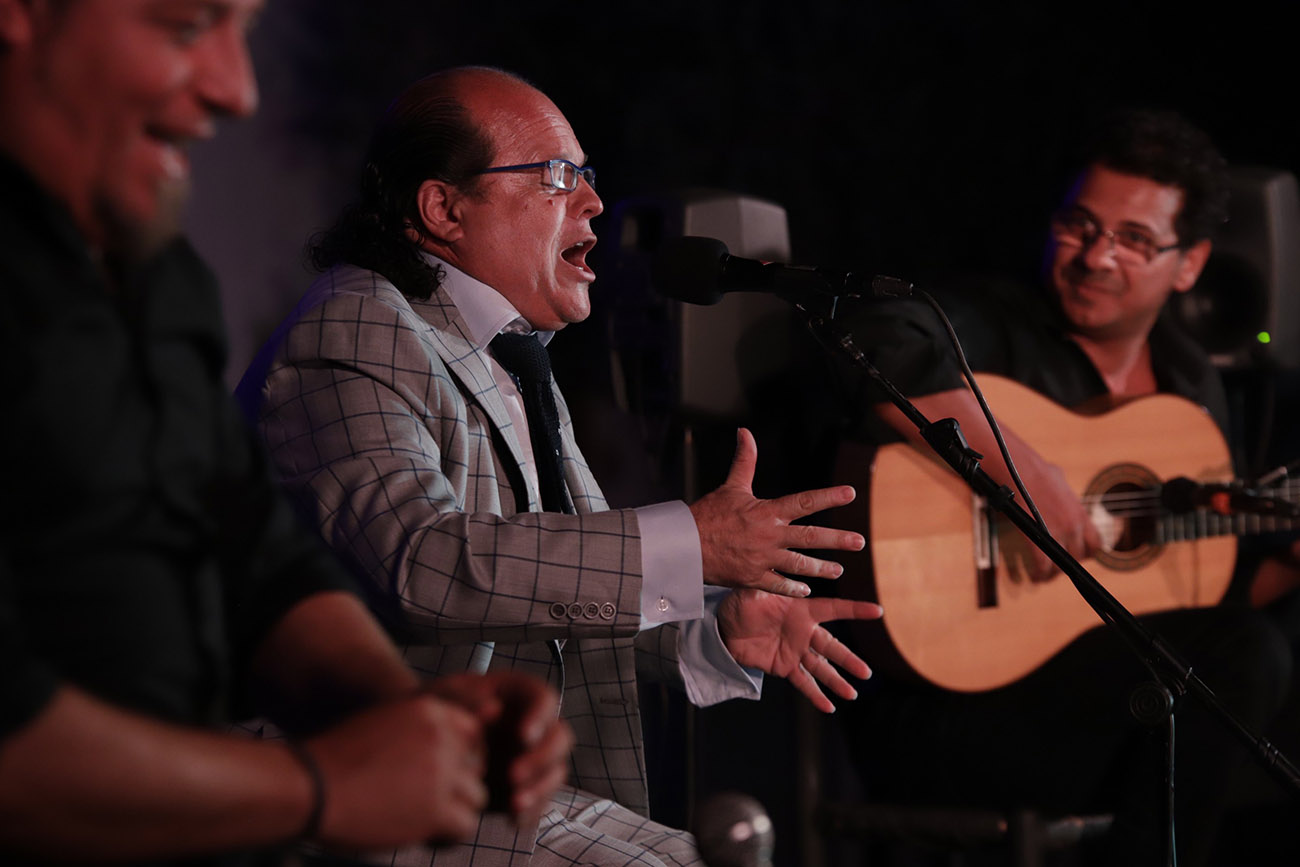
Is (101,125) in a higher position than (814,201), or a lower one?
lower

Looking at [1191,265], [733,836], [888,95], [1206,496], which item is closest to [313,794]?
[733,836]

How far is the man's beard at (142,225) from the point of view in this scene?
0.93 meters

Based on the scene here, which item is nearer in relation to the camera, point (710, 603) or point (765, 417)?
point (710, 603)

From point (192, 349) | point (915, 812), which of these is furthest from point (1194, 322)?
point (192, 349)

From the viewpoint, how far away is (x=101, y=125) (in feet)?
2.97

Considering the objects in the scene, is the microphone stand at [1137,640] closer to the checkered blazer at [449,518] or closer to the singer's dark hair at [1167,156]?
the checkered blazer at [449,518]

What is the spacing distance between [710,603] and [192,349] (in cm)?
105

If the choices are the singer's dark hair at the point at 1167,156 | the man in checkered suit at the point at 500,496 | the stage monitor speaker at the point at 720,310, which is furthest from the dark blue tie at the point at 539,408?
the singer's dark hair at the point at 1167,156

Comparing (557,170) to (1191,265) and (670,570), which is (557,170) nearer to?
(670,570)

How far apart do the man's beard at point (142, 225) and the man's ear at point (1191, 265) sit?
8.86 ft

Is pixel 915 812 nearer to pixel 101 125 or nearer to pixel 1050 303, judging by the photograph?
pixel 1050 303

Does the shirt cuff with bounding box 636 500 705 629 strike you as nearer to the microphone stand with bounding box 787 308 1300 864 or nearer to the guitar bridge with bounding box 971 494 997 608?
the microphone stand with bounding box 787 308 1300 864

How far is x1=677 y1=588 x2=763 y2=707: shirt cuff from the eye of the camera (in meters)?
1.91

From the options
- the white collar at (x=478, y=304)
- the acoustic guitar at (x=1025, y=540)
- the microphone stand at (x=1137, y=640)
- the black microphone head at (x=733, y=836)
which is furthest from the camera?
the acoustic guitar at (x=1025, y=540)
